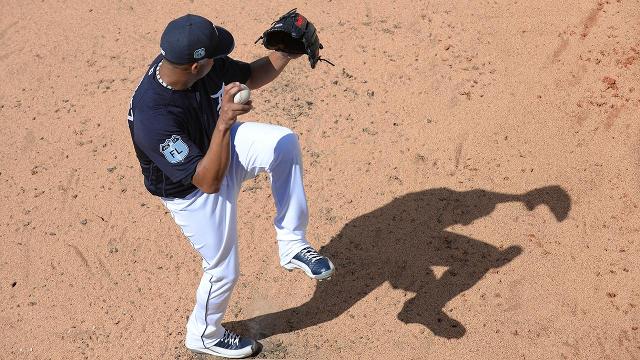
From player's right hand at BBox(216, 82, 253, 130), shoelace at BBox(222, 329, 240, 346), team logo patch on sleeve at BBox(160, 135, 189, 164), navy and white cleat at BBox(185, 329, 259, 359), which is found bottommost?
navy and white cleat at BBox(185, 329, 259, 359)

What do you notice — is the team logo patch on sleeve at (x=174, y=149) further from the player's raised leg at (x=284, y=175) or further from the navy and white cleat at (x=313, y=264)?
the navy and white cleat at (x=313, y=264)

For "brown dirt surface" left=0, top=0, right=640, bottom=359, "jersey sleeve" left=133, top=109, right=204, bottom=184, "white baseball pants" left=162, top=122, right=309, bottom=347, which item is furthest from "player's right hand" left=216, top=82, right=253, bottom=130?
"brown dirt surface" left=0, top=0, right=640, bottom=359

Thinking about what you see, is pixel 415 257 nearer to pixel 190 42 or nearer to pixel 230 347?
pixel 230 347

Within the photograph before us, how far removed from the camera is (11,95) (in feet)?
26.5

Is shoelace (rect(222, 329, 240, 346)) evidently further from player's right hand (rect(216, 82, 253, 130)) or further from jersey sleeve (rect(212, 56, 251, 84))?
player's right hand (rect(216, 82, 253, 130))

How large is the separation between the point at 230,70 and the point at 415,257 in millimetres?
2081

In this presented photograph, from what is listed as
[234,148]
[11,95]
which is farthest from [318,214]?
[11,95]

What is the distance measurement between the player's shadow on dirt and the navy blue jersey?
5.26 feet

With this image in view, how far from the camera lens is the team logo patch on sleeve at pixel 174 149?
4496 millimetres

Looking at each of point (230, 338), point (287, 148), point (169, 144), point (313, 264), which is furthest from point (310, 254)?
point (169, 144)

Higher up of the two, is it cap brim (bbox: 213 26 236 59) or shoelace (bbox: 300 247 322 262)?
cap brim (bbox: 213 26 236 59)

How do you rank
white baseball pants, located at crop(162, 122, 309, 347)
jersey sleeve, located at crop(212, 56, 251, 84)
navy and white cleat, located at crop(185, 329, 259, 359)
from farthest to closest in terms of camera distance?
1. navy and white cleat, located at crop(185, 329, 259, 359)
2. jersey sleeve, located at crop(212, 56, 251, 84)
3. white baseball pants, located at crop(162, 122, 309, 347)

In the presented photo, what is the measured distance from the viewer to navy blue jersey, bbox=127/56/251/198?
14.8 ft

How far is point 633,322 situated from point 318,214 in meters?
2.49
